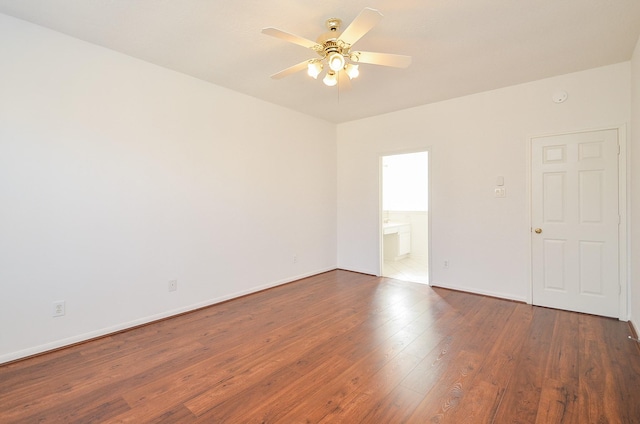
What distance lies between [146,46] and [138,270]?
2.17 meters

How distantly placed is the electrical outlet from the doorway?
183 inches

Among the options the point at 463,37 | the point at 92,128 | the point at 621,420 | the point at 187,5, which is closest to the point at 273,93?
the point at 187,5

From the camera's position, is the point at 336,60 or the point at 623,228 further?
the point at 623,228

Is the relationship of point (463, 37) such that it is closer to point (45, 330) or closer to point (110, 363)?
point (110, 363)

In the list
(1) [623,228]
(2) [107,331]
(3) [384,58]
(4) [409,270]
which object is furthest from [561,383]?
(2) [107,331]

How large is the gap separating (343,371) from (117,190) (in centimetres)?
265

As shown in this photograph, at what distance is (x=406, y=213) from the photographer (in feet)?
23.2

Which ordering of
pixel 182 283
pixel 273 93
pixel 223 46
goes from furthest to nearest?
pixel 273 93
pixel 182 283
pixel 223 46

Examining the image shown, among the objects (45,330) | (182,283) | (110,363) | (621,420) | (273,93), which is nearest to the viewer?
(621,420)

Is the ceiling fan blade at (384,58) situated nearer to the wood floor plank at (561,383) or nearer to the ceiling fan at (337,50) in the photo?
the ceiling fan at (337,50)

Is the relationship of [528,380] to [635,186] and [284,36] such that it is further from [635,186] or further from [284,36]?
[284,36]

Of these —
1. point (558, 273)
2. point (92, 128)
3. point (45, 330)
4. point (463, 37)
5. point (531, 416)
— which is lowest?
point (531, 416)

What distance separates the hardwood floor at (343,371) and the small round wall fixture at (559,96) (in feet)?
7.91

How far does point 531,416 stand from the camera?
177 centimetres
